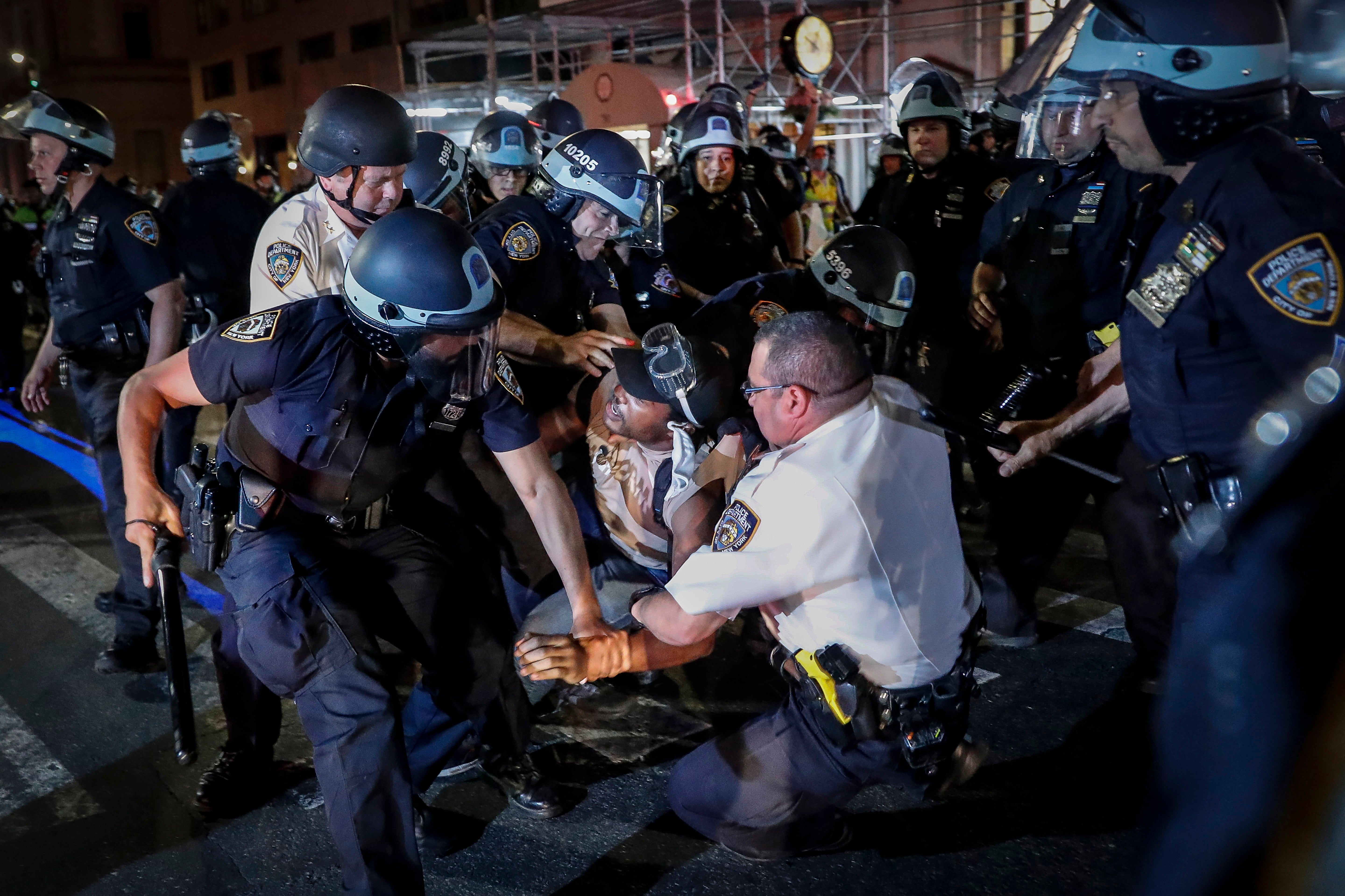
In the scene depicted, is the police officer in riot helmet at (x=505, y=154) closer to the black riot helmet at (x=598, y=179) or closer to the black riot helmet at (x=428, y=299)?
the black riot helmet at (x=598, y=179)

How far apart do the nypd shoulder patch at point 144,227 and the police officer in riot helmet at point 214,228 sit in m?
0.83

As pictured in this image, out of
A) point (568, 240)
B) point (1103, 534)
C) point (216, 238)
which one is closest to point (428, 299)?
point (568, 240)

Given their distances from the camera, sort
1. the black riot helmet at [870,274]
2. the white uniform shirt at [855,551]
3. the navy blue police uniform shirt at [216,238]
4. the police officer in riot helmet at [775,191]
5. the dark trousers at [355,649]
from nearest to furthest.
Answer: the white uniform shirt at [855,551], the dark trousers at [355,649], the black riot helmet at [870,274], the navy blue police uniform shirt at [216,238], the police officer in riot helmet at [775,191]

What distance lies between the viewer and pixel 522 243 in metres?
3.87

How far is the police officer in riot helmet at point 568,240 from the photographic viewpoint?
3840mm

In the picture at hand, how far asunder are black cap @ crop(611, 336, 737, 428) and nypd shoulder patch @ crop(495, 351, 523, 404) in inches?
18.3

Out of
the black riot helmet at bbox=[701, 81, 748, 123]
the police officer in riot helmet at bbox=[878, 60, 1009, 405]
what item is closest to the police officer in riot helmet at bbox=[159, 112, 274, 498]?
the black riot helmet at bbox=[701, 81, 748, 123]

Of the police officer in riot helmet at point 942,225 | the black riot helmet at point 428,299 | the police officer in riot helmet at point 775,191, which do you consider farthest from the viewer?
the police officer in riot helmet at point 775,191

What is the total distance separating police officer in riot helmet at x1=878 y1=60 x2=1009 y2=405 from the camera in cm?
513

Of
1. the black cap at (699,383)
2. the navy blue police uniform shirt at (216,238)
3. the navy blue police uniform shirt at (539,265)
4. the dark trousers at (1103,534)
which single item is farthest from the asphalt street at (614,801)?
the navy blue police uniform shirt at (216,238)

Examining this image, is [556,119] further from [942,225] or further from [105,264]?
[105,264]

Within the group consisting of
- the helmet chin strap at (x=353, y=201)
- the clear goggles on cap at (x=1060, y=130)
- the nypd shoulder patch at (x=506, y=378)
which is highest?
the clear goggles on cap at (x=1060, y=130)

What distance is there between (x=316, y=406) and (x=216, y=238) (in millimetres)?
3008

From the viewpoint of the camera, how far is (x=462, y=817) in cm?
322
